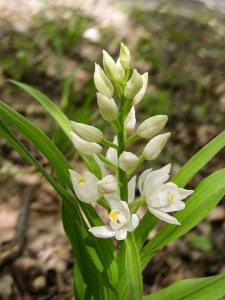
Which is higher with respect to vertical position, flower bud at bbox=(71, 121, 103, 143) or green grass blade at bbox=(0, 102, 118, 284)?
flower bud at bbox=(71, 121, 103, 143)

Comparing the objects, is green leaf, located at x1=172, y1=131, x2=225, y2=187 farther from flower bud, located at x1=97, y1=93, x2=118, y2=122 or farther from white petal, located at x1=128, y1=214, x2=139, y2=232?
flower bud, located at x1=97, y1=93, x2=118, y2=122

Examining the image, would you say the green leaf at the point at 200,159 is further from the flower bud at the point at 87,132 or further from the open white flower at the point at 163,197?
the flower bud at the point at 87,132

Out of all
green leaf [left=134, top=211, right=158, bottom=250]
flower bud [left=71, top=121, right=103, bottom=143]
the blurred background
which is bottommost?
the blurred background

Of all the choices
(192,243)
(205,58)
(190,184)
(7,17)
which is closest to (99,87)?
(192,243)

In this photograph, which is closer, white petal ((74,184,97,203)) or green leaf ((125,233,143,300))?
green leaf ((125,233,143,300))

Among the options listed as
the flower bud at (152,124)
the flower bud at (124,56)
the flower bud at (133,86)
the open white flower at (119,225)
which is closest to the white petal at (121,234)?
the open white flower at (119,225)

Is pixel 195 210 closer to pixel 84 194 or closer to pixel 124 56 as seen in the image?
pixel 84 194

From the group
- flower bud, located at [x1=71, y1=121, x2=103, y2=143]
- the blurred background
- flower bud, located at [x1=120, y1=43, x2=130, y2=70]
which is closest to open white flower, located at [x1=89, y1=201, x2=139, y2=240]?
flower bud, located at [x1=71, y1=121, x2=103, y2=143]
